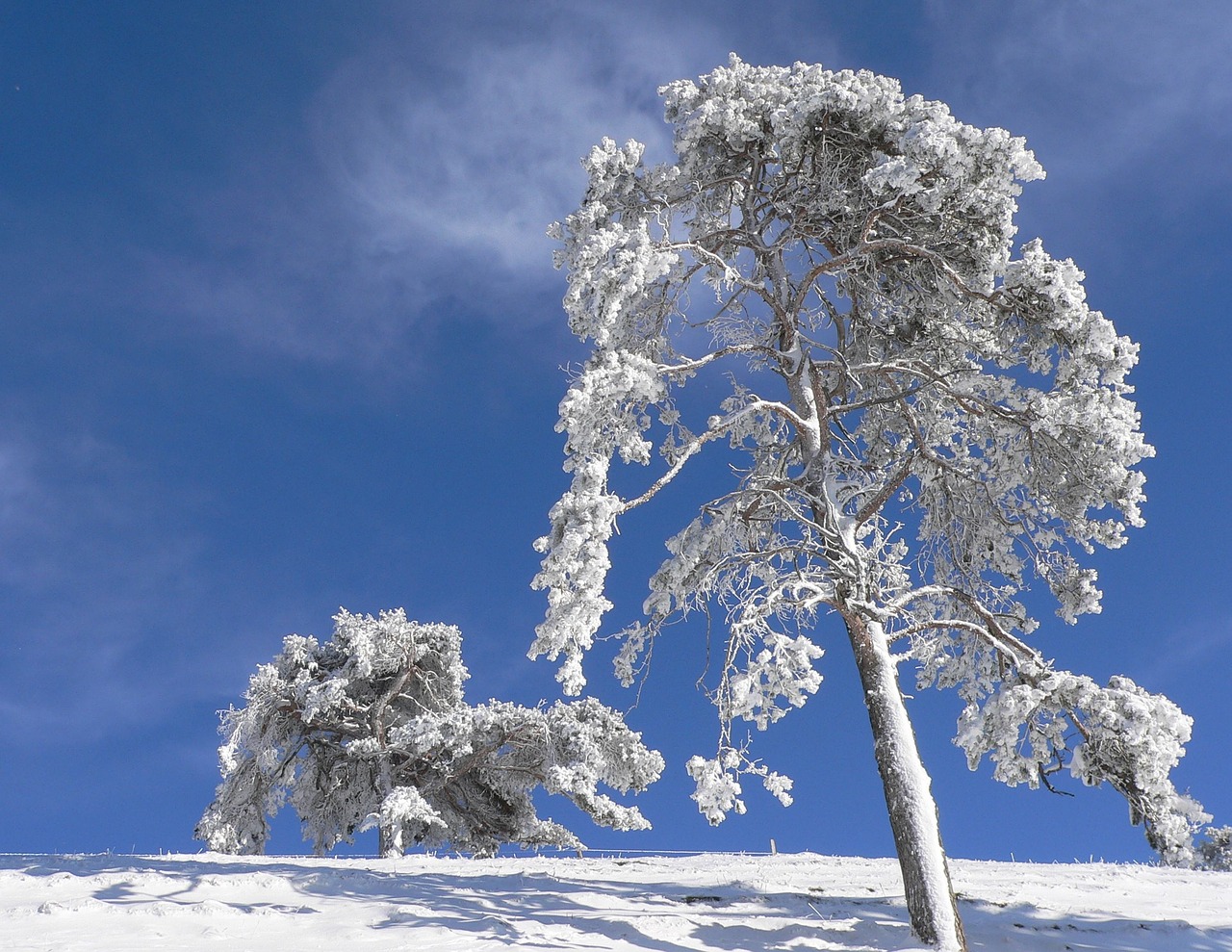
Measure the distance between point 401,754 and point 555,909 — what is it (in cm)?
1758

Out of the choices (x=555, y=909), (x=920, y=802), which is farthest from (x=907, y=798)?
(x=555, y=909)

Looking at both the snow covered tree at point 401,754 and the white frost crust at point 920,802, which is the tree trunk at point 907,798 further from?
the snow covered tree at point 401,754

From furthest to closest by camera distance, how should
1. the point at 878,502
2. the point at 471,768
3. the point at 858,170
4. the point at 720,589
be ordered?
the point at 471,768 < the point at 858,170 < the point at 878,502 < the point at 720,589

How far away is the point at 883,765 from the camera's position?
10039 mm

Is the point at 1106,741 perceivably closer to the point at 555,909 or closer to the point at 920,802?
the point at 920,802

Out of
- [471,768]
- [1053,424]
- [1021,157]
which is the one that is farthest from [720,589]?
[471,768]

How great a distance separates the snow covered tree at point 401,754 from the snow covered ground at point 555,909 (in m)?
9.39

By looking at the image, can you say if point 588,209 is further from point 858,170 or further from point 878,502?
point 878,502

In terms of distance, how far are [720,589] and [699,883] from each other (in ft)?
13.2

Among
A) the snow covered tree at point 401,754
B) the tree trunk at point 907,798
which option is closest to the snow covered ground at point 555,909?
the tree trunk at point 907,798

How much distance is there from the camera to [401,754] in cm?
2630

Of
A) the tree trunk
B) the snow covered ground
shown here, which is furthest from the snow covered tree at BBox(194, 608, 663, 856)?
the tree trunk

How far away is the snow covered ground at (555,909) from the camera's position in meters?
8.02

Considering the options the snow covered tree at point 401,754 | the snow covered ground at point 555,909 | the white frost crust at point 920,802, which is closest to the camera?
the snow covered ground at point 555,909
